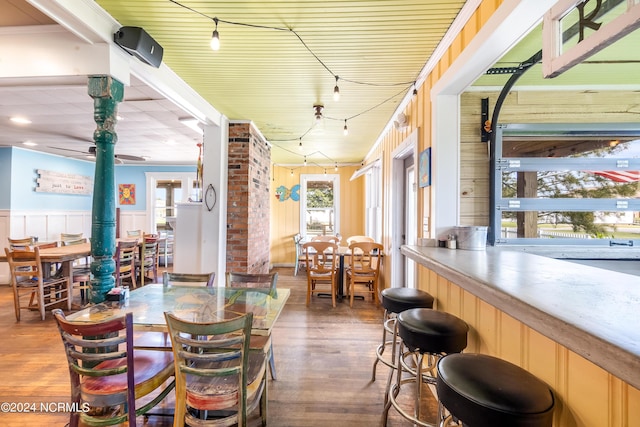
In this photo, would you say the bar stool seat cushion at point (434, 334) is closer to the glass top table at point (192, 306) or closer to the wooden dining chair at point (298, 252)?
the glass top table at point (192, 306)

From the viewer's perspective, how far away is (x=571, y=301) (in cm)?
74

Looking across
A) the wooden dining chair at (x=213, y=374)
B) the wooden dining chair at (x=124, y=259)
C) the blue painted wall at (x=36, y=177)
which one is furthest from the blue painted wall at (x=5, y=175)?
the wooden dining chair at (x=213, y=374)

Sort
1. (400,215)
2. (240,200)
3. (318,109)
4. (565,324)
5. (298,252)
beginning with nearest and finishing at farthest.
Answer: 1. (565,324)
2. (318,109)
3. (240,200)
4. (400,215)
5. (298,252)

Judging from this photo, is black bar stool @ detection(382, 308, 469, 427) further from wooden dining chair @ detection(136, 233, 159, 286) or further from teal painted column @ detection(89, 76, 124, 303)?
wooden dining chair @ detection(136, 233, 159, 286)

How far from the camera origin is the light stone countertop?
0.51m

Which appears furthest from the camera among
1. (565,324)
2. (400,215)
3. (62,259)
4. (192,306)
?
(400,215)

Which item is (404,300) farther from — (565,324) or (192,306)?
(192,306)

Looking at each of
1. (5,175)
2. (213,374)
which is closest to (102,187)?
(213,374)

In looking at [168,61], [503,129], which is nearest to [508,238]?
[503,129]

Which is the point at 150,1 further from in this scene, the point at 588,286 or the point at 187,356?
the point at 588,286

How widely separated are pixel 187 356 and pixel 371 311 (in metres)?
2.82

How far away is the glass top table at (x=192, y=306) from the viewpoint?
5.07 ft

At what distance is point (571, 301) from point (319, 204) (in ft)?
19.4

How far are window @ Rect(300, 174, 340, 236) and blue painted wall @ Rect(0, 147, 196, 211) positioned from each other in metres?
2.79
